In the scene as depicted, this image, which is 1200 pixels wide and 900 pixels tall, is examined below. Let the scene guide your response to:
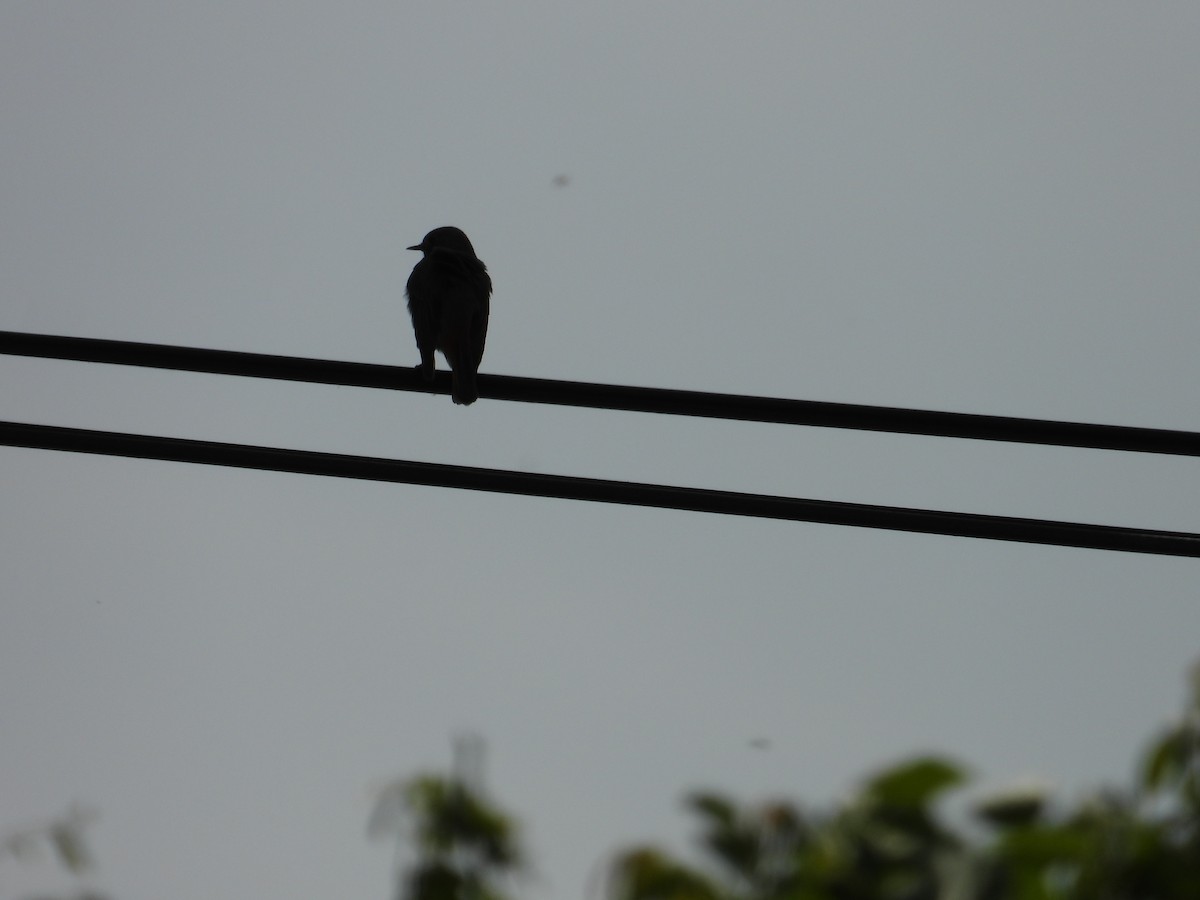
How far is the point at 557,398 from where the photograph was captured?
3719 mm

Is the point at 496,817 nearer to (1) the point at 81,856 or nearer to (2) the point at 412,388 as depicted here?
(1) the point at 81,856

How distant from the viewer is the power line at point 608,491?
3482mm

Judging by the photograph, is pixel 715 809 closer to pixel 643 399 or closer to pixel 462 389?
pixel 643 399

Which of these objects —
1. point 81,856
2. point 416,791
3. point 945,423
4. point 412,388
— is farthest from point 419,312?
point 416,791

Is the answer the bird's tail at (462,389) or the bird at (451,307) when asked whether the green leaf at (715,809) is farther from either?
the bird at (451,307)

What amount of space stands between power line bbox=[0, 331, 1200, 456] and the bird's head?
542 cm

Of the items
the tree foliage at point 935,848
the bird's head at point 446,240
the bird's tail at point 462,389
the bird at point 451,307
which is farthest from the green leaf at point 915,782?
the bird's head at point 446,240

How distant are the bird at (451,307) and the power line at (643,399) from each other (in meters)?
2.49

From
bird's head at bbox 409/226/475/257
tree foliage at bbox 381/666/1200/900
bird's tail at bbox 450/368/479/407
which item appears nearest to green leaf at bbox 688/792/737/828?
tree foliage at bbox 381/666/1200/900

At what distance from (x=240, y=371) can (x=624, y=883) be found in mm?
2797

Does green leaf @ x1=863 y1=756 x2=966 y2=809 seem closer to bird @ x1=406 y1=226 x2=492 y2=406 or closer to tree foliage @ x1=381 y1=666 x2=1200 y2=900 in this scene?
tree foliage @ x1=381 y1=666 x2=1200 y2=900

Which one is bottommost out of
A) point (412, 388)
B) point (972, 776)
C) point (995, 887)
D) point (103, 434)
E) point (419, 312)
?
point (995, 887)

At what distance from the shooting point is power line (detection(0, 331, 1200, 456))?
3543 millimetres

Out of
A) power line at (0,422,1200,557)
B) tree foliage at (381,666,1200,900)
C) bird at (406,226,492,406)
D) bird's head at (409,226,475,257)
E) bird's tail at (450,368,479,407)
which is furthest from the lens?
bird's head at (409,226,475,257)
